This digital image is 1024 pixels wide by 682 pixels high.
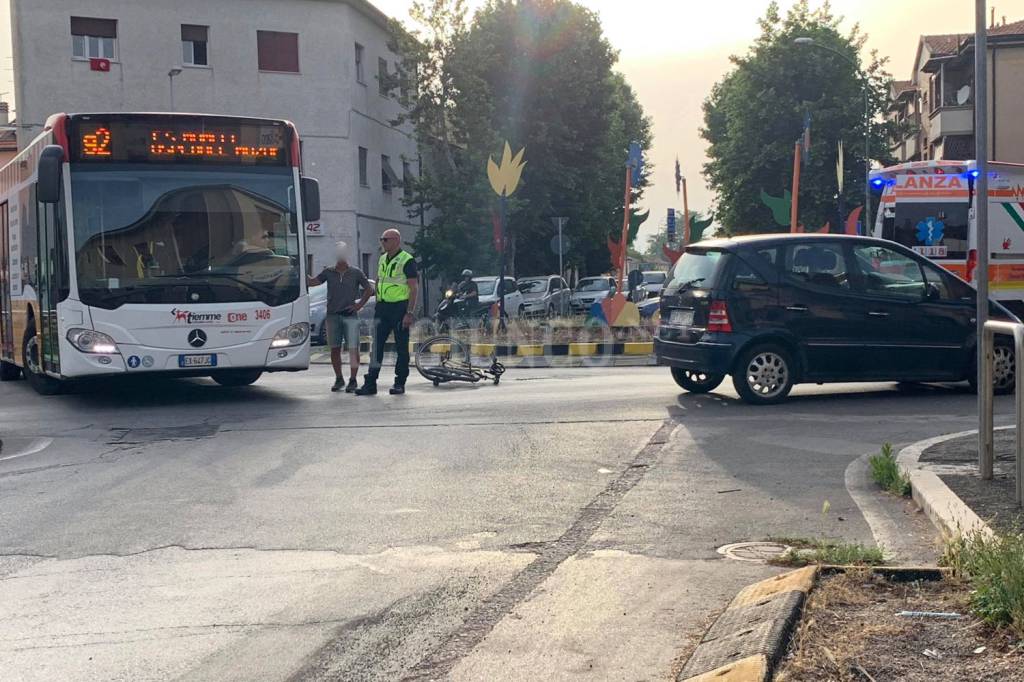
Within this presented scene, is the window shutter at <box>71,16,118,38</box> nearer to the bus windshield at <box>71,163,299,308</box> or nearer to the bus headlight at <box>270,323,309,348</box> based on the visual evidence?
the bus windshield at <box>71,163,299,308</box>

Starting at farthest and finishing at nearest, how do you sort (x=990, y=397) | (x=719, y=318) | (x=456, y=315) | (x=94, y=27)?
(x=94, y=27)
(x=456, y=315)
(x=719, y=318)
(x=990, y=397)

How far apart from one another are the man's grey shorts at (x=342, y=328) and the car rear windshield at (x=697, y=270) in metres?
4.04

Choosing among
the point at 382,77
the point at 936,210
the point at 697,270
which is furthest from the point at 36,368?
the point at 382,77

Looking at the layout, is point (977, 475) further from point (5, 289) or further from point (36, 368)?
point (5, 289)

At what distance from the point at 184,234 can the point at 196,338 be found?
3.58ft

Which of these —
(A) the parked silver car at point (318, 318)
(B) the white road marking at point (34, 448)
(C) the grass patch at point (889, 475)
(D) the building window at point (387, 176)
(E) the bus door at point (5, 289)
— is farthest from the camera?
(D) the building window at point (387, 176)

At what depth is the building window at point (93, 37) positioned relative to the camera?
38.7 metres

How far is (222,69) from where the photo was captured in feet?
130

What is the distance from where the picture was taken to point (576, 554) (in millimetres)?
6180

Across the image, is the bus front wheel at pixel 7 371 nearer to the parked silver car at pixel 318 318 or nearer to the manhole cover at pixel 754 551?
the parked silver car at pixel 318 318

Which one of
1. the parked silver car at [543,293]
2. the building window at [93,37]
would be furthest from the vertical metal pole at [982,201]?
the building window at [93,37]

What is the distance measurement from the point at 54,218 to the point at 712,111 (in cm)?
5796

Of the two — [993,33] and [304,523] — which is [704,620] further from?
[993,33]

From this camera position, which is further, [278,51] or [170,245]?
[278,51]
